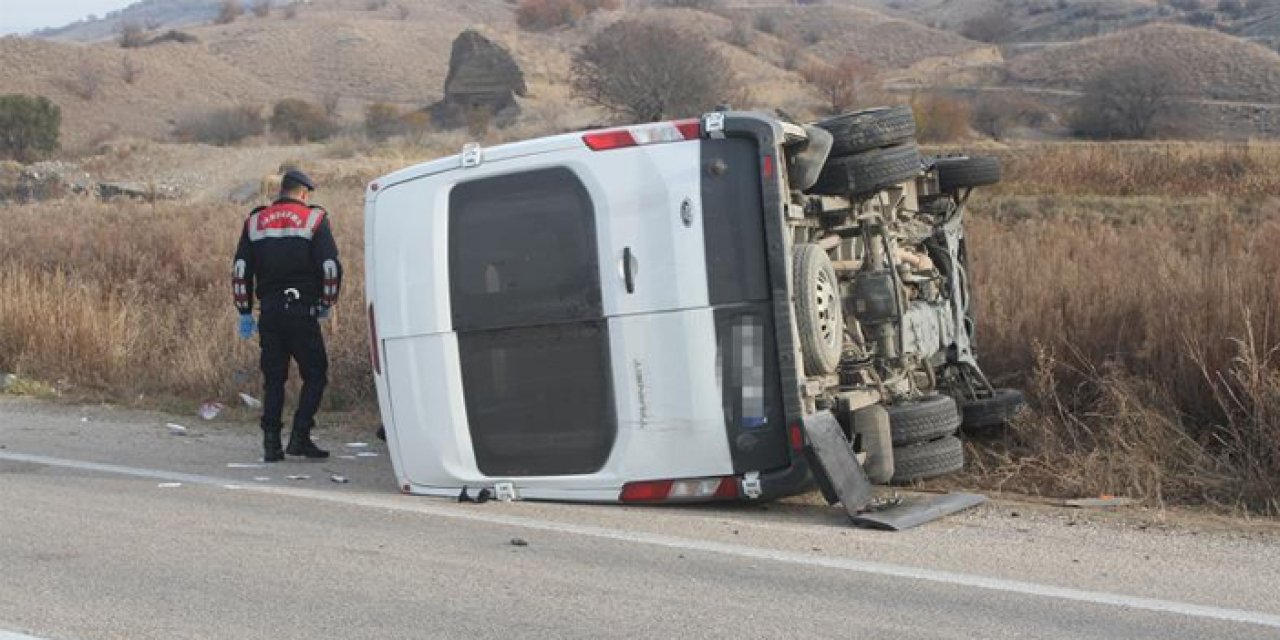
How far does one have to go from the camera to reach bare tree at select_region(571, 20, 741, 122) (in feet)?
156

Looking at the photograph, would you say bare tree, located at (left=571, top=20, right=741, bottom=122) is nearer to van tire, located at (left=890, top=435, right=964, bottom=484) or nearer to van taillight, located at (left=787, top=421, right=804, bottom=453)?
van tire, located at (left=890, top=435, right=964, bottom=484)

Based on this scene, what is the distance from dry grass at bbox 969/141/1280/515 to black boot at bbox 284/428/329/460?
403 centimetres

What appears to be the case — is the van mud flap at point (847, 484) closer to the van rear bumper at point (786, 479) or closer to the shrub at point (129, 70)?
the van rear bumper at point (786, 479)

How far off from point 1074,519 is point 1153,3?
11022cm

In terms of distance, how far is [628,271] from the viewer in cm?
704

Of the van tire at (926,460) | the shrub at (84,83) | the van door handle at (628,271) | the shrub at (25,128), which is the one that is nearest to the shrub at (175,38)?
the shrub at (84,83)

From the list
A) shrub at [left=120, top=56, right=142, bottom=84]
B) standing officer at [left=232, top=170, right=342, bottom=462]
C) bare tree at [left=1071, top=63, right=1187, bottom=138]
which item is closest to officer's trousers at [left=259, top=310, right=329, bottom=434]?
standing officer at [left=232, top=170, right=342, bottom=462]

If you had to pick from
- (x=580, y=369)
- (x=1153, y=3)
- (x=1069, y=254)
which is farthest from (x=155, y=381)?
(x=1153, y=3)

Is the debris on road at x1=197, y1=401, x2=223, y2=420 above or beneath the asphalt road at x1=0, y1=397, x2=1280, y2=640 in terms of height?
above

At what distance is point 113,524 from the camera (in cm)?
724

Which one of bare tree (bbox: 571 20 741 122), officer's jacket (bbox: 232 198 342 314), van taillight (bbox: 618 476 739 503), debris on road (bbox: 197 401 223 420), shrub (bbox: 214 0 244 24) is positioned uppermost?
shrub (bbox: 214 0 244 24)

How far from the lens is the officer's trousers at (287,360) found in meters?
9.32

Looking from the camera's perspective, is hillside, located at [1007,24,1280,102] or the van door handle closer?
the van door handle

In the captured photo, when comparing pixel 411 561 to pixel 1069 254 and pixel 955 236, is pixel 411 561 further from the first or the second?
pixel 1069 254
